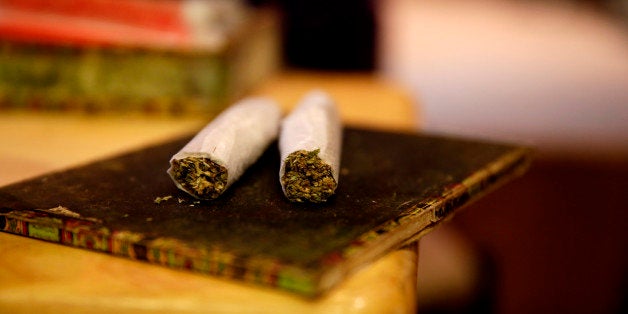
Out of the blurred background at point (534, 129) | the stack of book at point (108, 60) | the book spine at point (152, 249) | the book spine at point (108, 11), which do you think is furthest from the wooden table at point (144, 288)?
the blurred background at point (534, 129)

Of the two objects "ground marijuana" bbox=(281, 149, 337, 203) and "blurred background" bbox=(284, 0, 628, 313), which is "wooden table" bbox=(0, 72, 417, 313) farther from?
"blurred background" bbox=(284, 0, 628, 313)

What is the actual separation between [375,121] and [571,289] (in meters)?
1.22

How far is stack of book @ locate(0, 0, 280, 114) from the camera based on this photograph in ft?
4.18

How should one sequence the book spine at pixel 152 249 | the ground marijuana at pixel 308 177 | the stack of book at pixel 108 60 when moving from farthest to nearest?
the stack of book at pixel 108 60, the ground marijuana at pixel 308 177, the book spine at pixel 152 249

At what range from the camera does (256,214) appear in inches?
25.3

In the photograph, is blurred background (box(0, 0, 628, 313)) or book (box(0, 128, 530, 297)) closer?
book (box(0, 128, 530, 297))

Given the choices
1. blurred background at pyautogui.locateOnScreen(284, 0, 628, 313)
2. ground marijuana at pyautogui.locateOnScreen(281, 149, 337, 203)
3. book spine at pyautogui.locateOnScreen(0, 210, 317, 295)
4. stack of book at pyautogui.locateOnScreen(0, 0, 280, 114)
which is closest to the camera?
book spine at pyautogui.locateOnScreen(0, 210, 317, 295)

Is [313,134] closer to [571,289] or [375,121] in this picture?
[375,121]

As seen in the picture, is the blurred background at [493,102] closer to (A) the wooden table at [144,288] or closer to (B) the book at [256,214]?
(B) the book at [256,214]

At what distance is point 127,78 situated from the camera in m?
1.30

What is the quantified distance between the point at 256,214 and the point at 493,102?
1.86 meters

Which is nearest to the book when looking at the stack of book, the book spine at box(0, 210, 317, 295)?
the book spine at box(0, 210, 317, 295)

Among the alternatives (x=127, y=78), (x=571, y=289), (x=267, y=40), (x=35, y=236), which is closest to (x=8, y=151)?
(x=127, y=78)

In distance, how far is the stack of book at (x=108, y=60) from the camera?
50.1 inches
